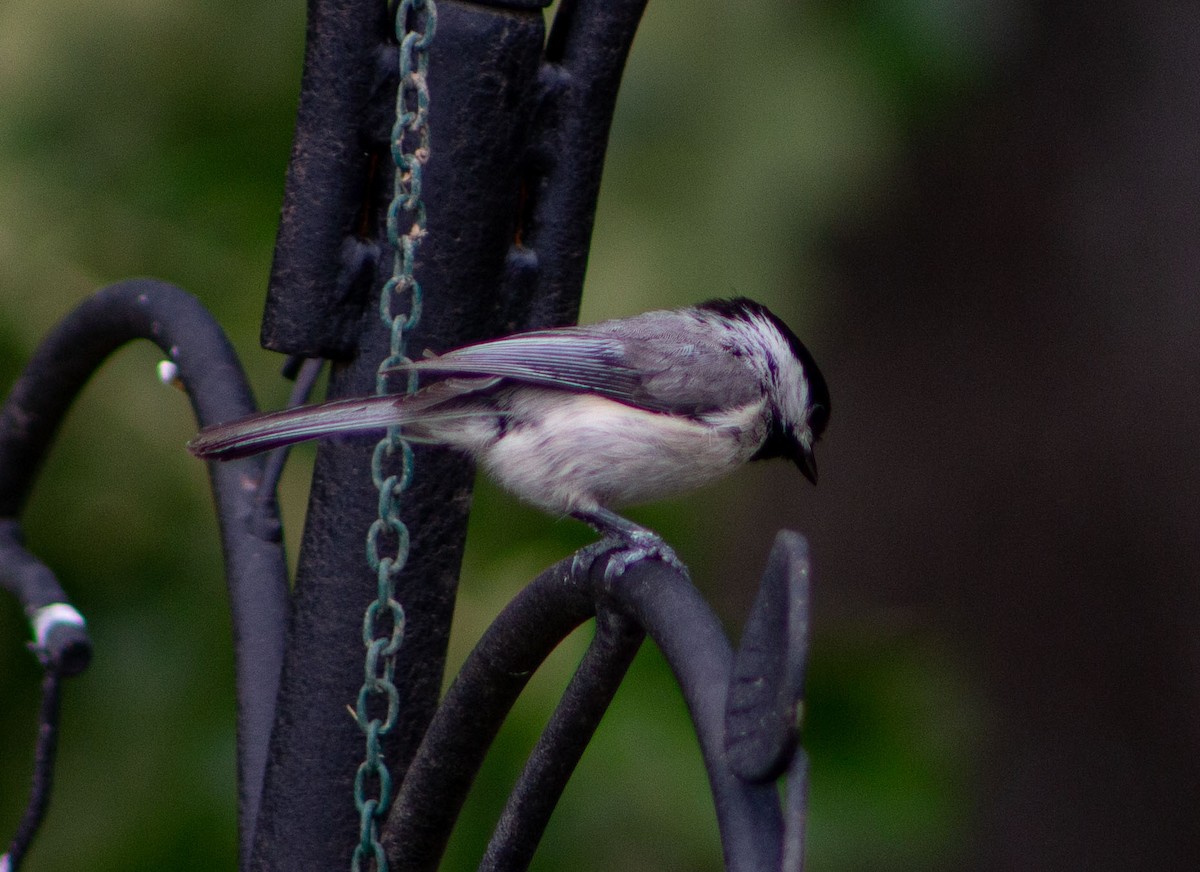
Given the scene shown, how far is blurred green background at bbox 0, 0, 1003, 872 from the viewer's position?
7.06 feet

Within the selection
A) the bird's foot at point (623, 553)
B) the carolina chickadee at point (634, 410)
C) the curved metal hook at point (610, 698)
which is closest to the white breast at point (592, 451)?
the carolina chickadee at point (634, 410)

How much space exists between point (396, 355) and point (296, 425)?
0.13m

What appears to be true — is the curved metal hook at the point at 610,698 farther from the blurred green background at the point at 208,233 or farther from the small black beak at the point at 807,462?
the small black beak at the point at 807,462

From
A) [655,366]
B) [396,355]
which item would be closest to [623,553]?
[396,355]

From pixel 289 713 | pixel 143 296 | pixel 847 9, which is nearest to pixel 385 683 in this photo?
pixel 289 713

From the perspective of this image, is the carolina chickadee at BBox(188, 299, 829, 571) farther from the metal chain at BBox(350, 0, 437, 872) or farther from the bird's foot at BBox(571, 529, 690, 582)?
the metal chain at BBox(350, 0, 437, 872)

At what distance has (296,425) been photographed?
1.55m

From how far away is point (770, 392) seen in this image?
83.1 inches

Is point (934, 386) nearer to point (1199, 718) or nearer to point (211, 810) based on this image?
point (1199, 718)

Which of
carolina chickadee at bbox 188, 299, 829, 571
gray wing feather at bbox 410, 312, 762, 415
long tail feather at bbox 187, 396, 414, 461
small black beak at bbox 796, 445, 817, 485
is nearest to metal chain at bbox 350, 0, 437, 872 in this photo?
long tail feather at bbox 187, 396, 414, 461

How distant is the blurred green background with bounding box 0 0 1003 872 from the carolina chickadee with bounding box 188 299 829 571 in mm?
131

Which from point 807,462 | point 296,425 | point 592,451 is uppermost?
point 296,425

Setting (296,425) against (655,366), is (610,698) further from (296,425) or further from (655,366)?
(655,366)

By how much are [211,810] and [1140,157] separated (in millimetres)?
2497
